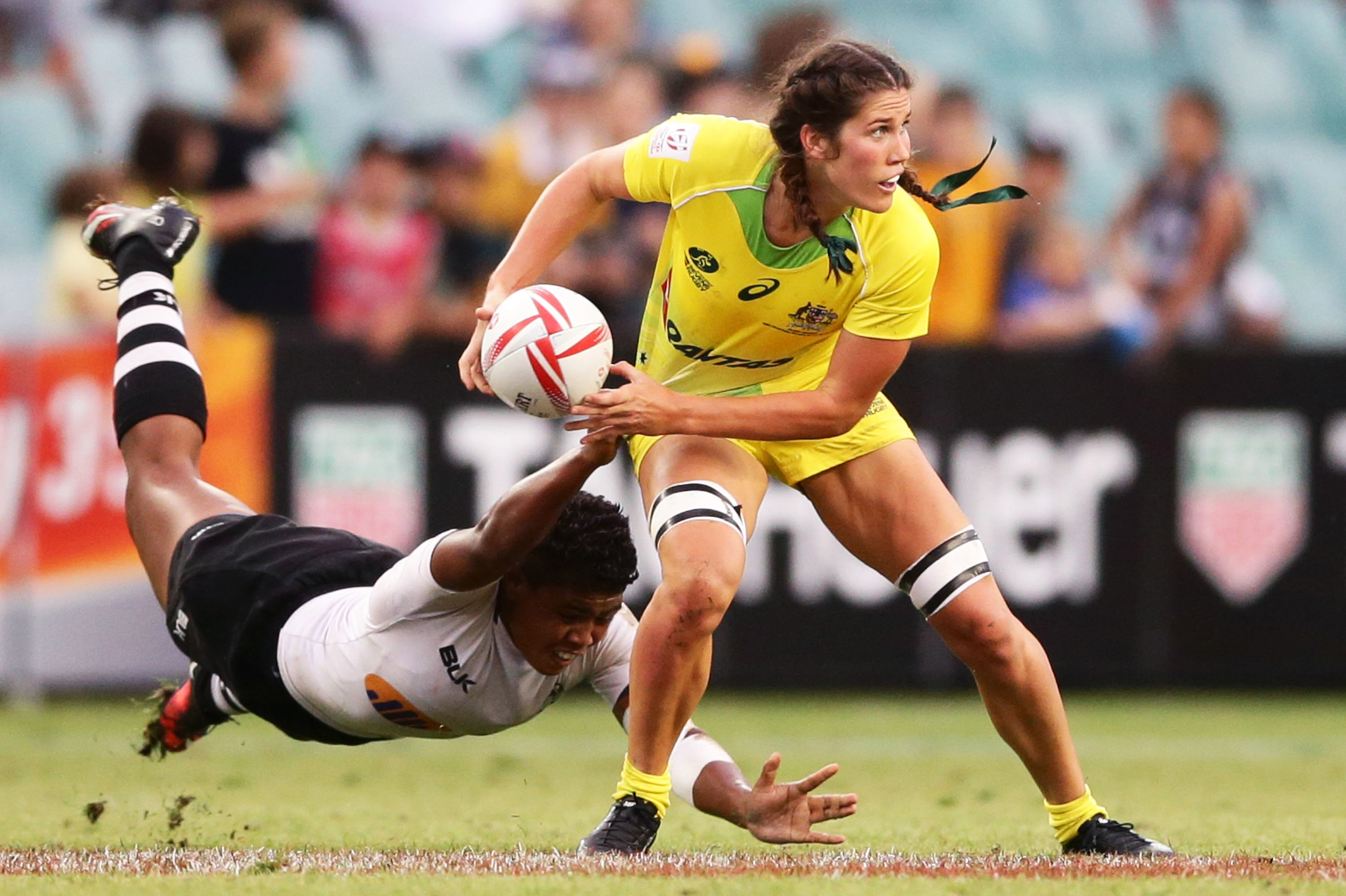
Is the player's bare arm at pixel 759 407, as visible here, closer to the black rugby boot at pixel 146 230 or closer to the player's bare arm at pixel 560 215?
the player's bare arm at pixel 560 215

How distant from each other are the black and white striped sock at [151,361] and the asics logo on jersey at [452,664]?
74.3 inches

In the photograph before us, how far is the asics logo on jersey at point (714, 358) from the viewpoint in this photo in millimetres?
5957

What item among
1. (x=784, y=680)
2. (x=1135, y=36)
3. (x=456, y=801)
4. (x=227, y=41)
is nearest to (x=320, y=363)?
(x=227, y=41)

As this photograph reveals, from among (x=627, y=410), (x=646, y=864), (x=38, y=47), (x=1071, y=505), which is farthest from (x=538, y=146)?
(x=646, y=864)

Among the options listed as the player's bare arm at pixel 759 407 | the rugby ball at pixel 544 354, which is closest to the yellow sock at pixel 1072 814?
the player's bare arm at pixel 759 407

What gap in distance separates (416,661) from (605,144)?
22.8 ft

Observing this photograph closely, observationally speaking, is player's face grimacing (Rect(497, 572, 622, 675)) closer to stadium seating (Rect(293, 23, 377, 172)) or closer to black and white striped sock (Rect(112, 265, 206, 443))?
black and white striped sock (Rect(112, 265, 206, 443))

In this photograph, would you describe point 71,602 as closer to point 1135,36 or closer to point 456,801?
point 456,801

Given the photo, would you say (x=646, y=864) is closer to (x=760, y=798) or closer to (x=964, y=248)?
(x=760, y=798)

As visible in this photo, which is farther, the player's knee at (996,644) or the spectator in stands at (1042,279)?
the spectator in stands at (1042,279)

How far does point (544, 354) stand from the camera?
17.0 feet

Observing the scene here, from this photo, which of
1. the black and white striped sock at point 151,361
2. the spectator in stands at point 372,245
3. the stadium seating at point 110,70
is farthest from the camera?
the stadium seating at point 110,70

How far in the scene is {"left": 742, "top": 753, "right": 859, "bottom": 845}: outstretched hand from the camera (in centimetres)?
525

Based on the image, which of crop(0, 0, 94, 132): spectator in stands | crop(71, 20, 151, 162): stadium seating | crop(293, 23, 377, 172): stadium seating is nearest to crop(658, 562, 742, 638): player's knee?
crop(293, 23, 377, 172): stadium seating
